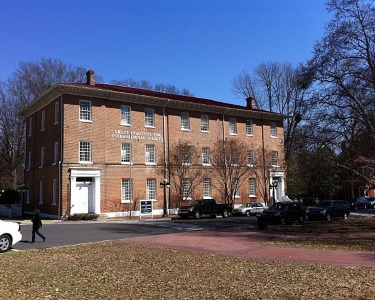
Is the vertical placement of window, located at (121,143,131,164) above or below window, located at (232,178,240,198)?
above

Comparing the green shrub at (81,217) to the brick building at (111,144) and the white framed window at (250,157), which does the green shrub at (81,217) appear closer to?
the brick building at (111,144)

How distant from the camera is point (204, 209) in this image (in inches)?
1451

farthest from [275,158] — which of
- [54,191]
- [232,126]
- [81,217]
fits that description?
[54,191]

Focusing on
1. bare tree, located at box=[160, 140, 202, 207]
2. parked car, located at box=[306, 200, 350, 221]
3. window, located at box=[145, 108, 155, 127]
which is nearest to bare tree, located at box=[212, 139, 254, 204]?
bare tree, located at box=[160, 140, 202, 207]

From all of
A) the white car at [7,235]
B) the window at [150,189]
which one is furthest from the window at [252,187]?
the white car at [7,235]

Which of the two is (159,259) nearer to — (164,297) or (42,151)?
(164,297)

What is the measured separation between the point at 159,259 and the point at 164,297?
520 cm

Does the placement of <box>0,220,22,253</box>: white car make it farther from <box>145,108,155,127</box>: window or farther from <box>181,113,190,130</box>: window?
<box>181,113,190,130</box>: window

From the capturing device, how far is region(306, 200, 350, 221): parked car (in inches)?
1323

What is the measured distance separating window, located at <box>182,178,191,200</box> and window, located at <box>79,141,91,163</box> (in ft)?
33.9

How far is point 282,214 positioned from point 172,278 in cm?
1935

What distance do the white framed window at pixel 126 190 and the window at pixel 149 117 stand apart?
238 inches

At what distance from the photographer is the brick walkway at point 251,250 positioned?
13016mm

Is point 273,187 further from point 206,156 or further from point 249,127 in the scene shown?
point 206,156
